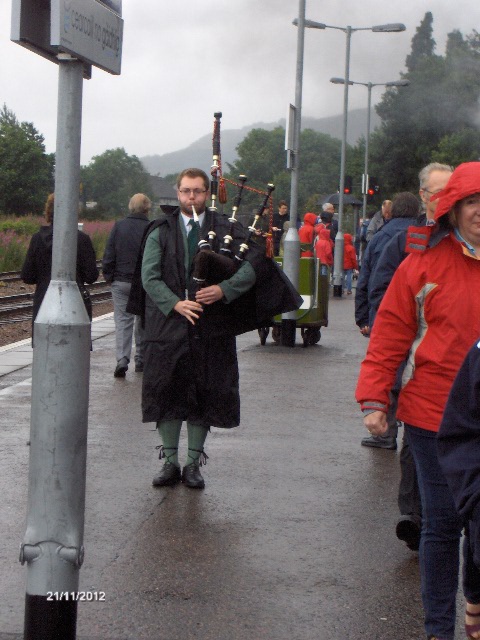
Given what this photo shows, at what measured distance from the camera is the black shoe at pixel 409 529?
6.04 meters

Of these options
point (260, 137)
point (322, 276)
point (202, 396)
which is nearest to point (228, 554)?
point (202, 396)

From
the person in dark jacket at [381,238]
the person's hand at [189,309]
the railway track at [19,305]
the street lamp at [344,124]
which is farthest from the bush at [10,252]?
the person's hand at [189,309]

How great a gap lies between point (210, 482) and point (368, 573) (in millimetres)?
2163

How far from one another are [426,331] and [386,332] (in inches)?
5.6

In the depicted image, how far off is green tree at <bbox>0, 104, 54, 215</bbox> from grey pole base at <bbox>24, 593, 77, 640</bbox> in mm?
95534

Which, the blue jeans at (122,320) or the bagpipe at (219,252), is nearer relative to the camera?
the bagpipe at (219,252)

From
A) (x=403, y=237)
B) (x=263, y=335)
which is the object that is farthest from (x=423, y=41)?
(x=403, y=237)

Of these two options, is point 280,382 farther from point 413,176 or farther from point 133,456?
point 413,176

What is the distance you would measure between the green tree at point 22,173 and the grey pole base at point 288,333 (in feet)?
274

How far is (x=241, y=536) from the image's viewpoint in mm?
6324

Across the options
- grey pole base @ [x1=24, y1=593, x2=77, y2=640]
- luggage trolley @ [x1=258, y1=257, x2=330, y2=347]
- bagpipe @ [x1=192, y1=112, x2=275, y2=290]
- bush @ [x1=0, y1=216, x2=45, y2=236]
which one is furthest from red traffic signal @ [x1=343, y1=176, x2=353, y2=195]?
grey pole base @ [x1=24, y1=593, x2=77, y2=640]

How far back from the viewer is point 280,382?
1272cm

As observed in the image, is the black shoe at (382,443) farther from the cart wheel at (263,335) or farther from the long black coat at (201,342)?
the cart wheel at (263,335)

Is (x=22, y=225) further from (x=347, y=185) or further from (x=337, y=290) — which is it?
(x=337, y=290)
